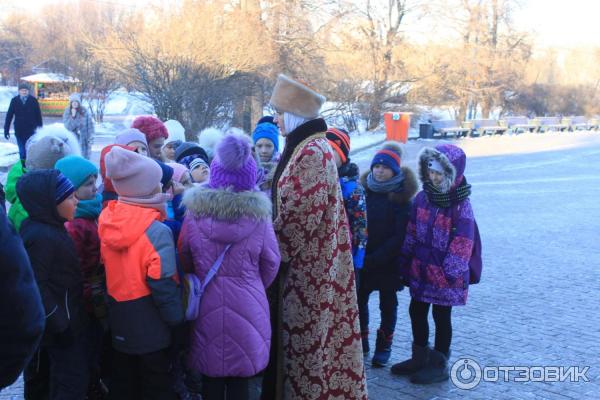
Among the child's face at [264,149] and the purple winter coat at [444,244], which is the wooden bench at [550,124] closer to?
the child's face at [264,149]

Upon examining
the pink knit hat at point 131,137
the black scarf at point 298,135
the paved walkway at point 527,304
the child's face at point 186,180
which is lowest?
the paved walkway at point 527,304

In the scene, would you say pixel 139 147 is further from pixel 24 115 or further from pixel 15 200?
pixel 24 115

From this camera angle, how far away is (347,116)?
1093 inches

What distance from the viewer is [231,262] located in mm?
3273

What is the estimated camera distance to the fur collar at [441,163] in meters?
4.23

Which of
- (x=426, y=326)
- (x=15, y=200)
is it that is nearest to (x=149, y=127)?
(x=15, y=200)

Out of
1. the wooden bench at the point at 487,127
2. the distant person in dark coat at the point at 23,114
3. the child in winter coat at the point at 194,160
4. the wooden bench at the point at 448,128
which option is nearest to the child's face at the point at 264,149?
the child in winter coat at the point at 194,160

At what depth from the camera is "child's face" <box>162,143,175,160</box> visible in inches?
222

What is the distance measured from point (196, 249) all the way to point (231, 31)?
16.1 metres

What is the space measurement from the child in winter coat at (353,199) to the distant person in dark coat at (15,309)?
2855mm

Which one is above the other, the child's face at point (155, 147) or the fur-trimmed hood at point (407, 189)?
the child's face at point (155, 147)

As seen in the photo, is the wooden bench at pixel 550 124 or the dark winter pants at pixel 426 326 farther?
the wooden bench at pixel 550 124

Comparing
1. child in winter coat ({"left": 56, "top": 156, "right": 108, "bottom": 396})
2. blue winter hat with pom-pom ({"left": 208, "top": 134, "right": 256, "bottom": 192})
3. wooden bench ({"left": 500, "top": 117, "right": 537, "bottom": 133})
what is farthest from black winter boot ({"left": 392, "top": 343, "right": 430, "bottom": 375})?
wooden bench ({"left": 500, "top": 117, "right": 537, "bottom": 133})

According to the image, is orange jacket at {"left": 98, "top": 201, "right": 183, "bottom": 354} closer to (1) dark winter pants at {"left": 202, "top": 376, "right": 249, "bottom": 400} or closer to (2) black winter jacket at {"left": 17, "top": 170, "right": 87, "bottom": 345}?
(2) black winter jacket at {"left": 17, "top": 170, "right": 87, "bottom": 345}
